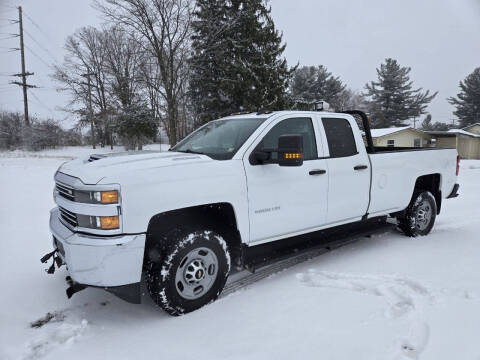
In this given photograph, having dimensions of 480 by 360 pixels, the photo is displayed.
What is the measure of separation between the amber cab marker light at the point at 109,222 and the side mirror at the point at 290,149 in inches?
61.1

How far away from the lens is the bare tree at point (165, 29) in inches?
688

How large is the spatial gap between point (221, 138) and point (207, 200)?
1.07 metres

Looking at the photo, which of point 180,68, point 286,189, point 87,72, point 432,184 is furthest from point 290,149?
point 87,72

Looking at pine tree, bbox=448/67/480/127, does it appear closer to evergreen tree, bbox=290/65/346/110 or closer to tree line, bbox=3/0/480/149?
evergreen tree, bbox=290/65/346/110

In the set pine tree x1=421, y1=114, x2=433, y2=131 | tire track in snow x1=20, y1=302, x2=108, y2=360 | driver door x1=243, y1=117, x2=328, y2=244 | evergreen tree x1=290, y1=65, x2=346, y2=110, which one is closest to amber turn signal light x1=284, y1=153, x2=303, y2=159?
driver door x1=243, y1=117, x2=328, y2=244

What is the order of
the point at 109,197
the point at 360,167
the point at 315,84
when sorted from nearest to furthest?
the point at 109,197
the point at 360,167
the point at 315,84

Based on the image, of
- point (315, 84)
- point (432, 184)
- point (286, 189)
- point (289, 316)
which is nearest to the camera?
point (289, 316)

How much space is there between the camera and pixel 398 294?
335 centimetres

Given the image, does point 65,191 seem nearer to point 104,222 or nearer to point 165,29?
point 104,222

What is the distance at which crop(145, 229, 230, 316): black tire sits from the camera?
9.62ft

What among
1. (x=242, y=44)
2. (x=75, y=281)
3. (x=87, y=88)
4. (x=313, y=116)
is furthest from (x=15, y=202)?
(x=87, y=88)

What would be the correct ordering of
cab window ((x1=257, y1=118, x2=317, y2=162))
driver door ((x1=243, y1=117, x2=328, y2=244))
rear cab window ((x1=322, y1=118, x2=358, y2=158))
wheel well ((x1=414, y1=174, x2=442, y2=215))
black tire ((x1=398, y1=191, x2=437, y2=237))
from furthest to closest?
wheel well ((x1=414, y1=174, x2=442, y2=215))
black tire ((x1=398, y1=191, x2=437, y2=237))
rear cab window ((x1=322, y1=118, x2=358, y2=158))
cab window ((x1=257, y1=118, x2=317, y2=162))
driver door ((x1=243, y1=117, x2=328, y2=244))

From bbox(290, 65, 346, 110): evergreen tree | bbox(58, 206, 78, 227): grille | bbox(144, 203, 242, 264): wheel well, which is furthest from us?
bbox(290, 65, 346, 110): evergreen tree

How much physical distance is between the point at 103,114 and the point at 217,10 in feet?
41.4
